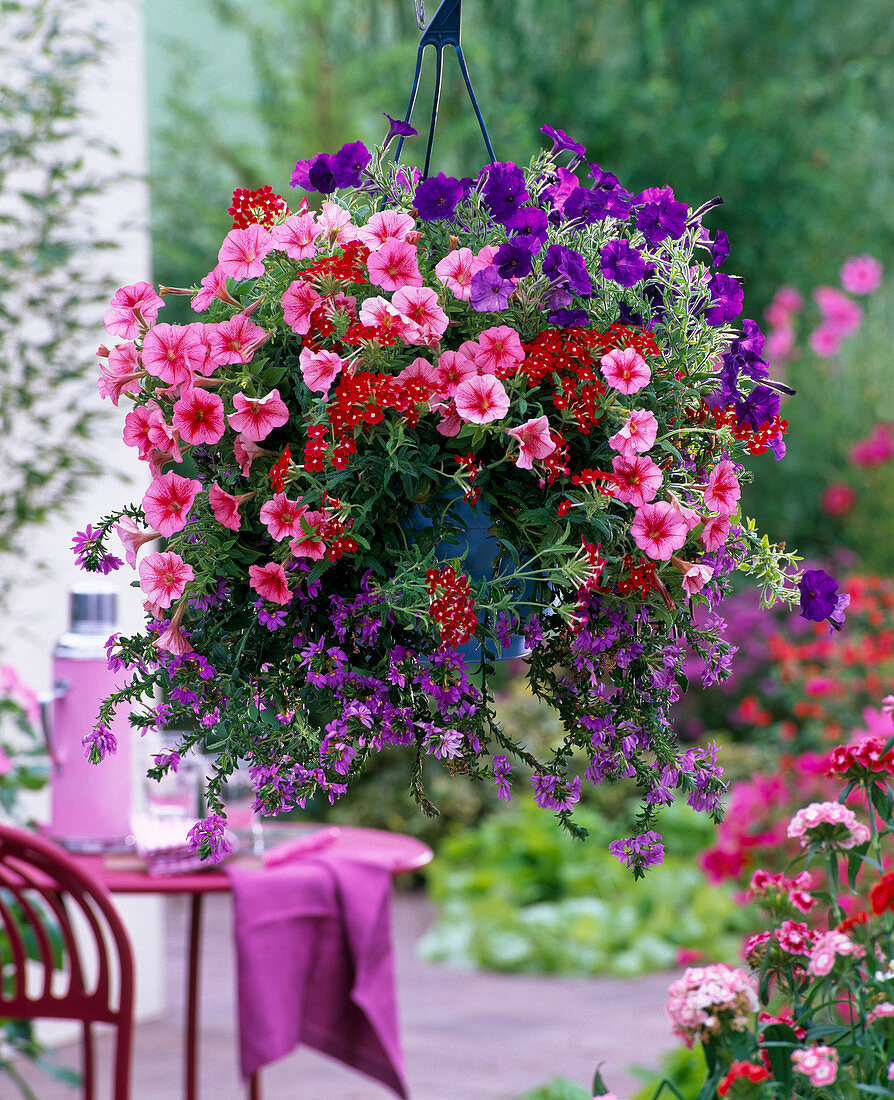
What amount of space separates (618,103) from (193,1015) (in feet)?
20.3

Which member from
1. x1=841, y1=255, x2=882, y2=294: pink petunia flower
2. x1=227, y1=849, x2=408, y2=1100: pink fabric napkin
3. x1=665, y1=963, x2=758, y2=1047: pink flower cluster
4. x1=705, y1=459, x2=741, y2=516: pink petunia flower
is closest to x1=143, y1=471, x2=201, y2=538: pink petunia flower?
x1=705, y1=459, x2=741, y2=516: pink petunia flower

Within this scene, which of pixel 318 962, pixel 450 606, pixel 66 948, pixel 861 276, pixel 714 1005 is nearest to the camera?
pixel 450 606

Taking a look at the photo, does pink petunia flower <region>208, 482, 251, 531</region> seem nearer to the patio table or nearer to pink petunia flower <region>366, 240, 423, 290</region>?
pink petunia flower <region>366, 240, 423, 290</region>

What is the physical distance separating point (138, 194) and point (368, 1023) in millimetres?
2754

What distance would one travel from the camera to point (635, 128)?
7379 millimetres

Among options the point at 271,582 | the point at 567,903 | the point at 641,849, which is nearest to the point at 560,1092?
the point at 641,849

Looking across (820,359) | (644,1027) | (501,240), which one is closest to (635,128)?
(820,359)

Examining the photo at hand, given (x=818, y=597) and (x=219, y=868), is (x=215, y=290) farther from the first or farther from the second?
(x=219, y=868)

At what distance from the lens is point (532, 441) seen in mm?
979

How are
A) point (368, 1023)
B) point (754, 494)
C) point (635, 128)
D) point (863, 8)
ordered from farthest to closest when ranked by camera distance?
point (863, 8) < point (635, 128) < point (754, 494) < point (368, 1023)

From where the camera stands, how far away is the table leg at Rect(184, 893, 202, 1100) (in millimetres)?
Result: 2539

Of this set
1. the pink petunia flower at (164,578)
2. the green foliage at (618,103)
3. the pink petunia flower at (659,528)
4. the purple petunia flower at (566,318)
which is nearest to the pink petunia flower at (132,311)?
the pink petunia flower at (164,578)

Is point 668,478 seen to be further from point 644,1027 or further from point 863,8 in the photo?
point 863,8

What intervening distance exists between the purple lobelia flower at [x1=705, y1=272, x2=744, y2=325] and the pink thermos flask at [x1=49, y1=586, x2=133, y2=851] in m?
1.32
